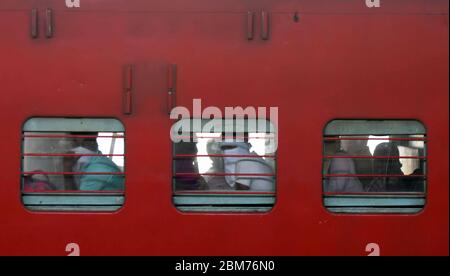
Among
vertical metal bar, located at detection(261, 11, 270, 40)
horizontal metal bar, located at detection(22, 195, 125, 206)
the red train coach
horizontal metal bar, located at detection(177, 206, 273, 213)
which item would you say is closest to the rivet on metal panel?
the red train coach

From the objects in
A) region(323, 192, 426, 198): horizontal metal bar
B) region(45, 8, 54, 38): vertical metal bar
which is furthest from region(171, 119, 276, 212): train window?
region(45, 8, 54, 38): vertical metal bar

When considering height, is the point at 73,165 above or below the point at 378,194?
above

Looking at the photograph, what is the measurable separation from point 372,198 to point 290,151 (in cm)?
52

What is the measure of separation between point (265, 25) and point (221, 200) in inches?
38.5

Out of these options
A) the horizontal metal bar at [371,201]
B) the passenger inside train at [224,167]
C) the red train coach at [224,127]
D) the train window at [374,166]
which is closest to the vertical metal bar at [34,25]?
the red train coach at [224,127]

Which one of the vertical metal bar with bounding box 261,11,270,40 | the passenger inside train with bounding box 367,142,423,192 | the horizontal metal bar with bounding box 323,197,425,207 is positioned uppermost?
the vertical metal bar with bounding box 261,11,270,40

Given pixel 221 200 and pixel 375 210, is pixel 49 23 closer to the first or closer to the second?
pixel 221 200

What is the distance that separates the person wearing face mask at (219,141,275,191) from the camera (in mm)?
3086

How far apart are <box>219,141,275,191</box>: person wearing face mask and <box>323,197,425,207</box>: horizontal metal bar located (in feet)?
1.12

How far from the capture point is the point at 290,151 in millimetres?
3043

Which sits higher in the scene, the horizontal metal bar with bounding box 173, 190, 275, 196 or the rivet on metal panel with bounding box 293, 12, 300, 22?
the rivet on metal panel with bounding box 293, 12, 300, 22

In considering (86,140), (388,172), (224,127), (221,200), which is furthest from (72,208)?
(388,172)

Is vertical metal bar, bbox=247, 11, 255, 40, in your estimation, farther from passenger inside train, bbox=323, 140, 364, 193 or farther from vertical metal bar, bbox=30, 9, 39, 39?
vertical metal bar, bbox=30, 9, 39, 39

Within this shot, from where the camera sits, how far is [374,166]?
3.11 meters
